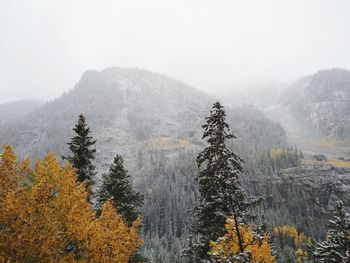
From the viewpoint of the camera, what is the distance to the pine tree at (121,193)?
29.7 metres

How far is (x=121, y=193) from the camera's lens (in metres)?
30.2

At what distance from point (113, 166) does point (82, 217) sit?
1053 centimetres

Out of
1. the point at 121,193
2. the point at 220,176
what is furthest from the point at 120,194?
the point at 220,176

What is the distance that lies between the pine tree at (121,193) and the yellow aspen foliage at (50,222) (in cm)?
469

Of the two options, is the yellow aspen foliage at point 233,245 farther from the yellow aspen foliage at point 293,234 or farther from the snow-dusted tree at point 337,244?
the yellow aspen foliage at point 293,234

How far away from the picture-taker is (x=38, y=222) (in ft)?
56.5

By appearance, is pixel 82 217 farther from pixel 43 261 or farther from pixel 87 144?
pixel 87 144

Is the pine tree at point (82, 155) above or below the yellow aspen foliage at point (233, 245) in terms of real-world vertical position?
above

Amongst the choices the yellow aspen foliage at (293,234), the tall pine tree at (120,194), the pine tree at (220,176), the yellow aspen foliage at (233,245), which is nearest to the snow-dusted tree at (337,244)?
the yellow aspen foliage at (233,245)

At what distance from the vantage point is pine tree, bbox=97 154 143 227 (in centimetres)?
2973

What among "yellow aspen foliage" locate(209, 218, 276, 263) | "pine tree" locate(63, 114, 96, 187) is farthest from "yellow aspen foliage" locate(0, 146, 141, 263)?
"yellow aspen foliage" locate(209, 218, 276, 263)

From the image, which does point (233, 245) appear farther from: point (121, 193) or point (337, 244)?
point (121, 193)

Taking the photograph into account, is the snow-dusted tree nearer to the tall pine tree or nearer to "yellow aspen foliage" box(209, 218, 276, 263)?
"yellow aspen foliage" box(209, 218, 276, 263)

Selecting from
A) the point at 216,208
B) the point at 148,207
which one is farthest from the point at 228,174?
the point at 148,207
